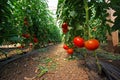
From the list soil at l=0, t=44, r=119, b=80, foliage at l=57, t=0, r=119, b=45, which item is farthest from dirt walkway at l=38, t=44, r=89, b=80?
foliage at l=57, t=0, r=119, b=45

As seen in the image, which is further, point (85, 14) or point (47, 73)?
point (47, 73)

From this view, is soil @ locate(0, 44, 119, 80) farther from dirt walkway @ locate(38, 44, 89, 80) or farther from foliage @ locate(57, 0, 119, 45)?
foliage @ locate(57, 0, 119, 45)

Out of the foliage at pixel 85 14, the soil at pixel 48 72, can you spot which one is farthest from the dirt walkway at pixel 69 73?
the foliage at pixel 85 14

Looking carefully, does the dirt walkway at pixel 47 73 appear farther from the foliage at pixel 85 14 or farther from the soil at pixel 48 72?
the foliage at pixel 85 14

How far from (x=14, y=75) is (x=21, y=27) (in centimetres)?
207

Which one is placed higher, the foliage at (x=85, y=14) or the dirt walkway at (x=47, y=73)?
the foliage at (x=85, y=14)

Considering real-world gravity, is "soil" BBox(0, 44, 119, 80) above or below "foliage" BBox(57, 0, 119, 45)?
below

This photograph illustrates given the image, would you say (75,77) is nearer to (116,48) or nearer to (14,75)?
(14,75)

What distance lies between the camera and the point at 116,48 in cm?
429

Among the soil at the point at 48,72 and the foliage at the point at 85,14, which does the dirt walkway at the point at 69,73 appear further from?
the foliage at the point at 85,14

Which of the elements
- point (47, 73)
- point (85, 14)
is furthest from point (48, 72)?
point (85, 14)

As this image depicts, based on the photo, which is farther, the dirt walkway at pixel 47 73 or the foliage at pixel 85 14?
the dirt walkway at pixel 47 73

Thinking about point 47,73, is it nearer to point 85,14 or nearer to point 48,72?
point 48,72

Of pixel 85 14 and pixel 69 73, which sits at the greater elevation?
pixel 85 14
